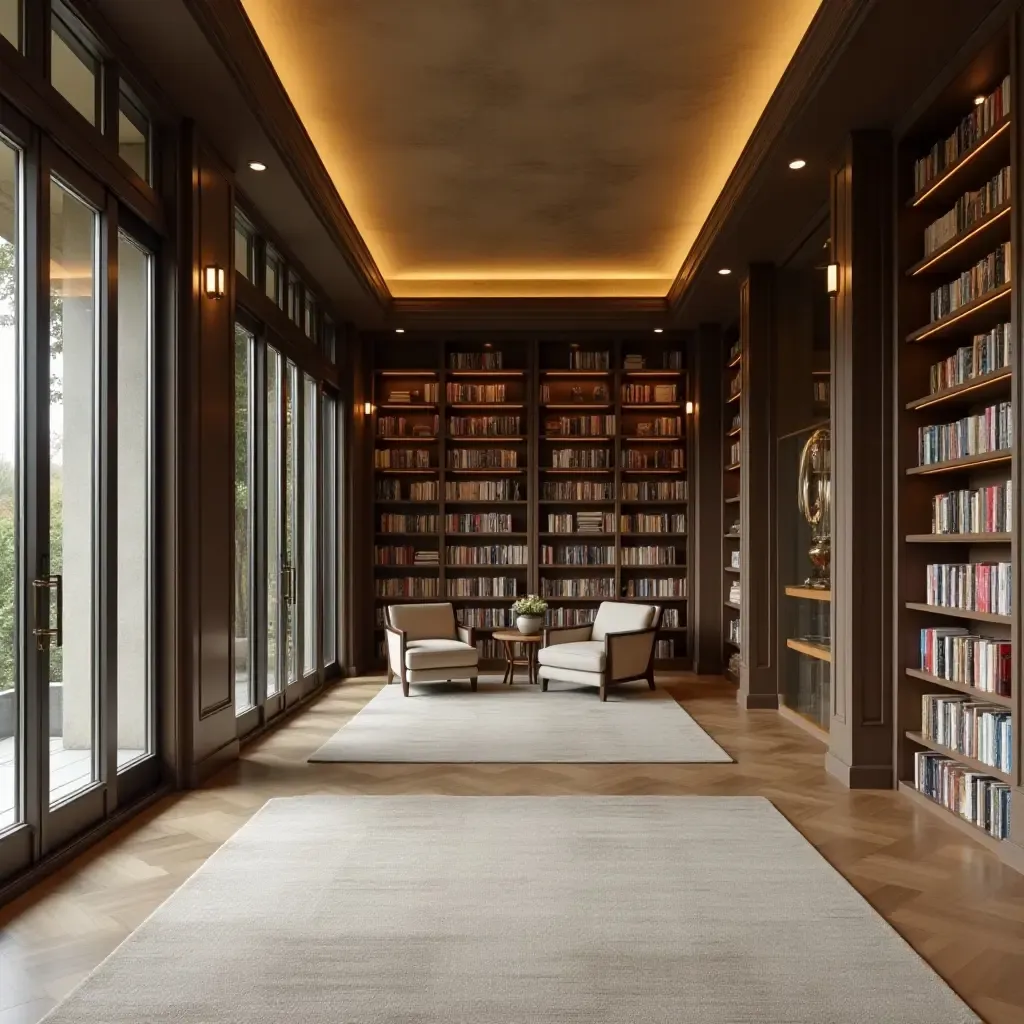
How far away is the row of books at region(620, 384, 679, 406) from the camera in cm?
1077

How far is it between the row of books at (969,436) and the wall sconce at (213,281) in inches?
150

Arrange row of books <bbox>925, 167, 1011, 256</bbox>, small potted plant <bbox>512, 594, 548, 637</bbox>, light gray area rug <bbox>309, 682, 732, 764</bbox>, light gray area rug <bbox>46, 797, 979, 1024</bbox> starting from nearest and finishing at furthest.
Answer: light gray area rug <bbox>46, 797, 979, 1024</bbox>, row of books <bbox>925, 167, 1011, 256</bbox>, light gray area rug <bbox>309, 682, 732, 764</bbox>, small potted plant <bbox>512, 594, 548, 637</bbox>

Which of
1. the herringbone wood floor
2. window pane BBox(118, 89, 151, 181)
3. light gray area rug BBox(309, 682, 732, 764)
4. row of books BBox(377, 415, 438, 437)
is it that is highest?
window pane BBox(118, 89, 151, 181)

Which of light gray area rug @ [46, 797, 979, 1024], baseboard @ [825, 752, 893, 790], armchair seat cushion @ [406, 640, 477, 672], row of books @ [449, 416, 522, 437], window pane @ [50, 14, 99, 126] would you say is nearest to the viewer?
light gray area rug @ [46, 797, 979, 1024]

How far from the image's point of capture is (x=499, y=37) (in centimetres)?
525

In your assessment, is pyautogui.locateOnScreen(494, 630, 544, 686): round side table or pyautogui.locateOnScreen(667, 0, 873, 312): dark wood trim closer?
pyautogui.locateOnScreen(667, 0, 873, 312): dark wood trim

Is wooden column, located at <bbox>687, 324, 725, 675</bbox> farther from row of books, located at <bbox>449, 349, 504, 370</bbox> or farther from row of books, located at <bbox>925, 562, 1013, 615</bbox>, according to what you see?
row of books, located at <bbox>925, 562, 1013, 615</bbox>

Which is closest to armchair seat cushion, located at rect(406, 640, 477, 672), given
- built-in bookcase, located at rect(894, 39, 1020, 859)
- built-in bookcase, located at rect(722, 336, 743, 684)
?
built-in bookcase, located at rect(722, 336, 743, 684)

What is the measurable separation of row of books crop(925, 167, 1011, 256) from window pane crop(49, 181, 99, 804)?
394 centimetres

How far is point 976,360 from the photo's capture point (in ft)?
15.2

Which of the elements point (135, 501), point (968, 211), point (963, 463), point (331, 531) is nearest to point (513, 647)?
Answer: point (331, 531)

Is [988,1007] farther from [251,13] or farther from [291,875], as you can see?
[251,13]

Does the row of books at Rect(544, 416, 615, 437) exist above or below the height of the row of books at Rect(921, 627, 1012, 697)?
above

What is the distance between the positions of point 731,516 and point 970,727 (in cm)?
565
